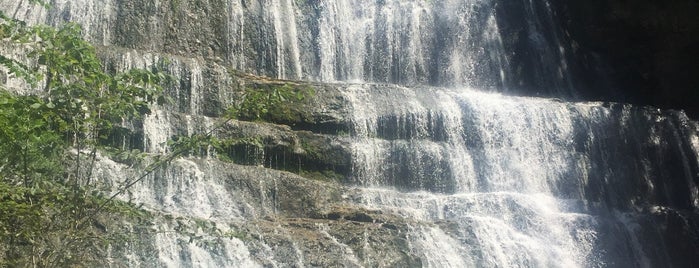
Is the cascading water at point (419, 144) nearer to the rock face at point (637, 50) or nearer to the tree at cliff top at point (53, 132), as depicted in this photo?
the rock face at point (637, 50)

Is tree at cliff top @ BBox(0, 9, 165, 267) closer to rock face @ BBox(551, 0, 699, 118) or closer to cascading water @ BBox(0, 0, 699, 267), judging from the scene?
cascading water @ BBox(0, 0, 699, 267)

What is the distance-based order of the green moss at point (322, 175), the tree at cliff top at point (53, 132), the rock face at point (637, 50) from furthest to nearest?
the rock face at point (637, 50) → the green moss at point (322, 175) → the tree at cliff top at point (53, 132)

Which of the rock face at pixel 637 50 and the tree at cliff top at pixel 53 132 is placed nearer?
the tree at cliff top at pixel 53 132

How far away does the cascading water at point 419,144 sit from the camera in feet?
37.1

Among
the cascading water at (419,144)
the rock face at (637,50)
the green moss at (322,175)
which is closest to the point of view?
the cascading water at (419,144)

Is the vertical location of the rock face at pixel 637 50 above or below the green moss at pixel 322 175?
above

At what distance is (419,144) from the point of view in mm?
14523

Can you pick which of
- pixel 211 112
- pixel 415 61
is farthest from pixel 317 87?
pixel 415 61

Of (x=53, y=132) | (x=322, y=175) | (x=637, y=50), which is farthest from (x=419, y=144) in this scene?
(x=53, y=132)

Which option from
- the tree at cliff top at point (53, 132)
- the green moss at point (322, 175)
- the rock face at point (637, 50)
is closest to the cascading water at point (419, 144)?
the green moss at point (322, 175)

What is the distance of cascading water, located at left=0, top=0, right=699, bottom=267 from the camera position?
1131 cm

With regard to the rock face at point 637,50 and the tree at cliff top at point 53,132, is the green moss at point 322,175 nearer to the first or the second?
the tree at cliff top at point 53,132

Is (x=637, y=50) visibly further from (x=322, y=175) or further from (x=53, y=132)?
(x=53, y=132)

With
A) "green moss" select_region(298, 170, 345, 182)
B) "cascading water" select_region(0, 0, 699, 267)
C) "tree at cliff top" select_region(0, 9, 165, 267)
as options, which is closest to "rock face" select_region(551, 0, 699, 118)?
"cascading water" select_region(0, 0, 699, 267)
